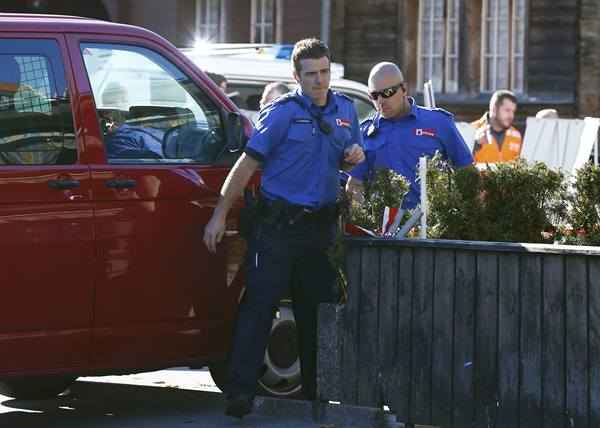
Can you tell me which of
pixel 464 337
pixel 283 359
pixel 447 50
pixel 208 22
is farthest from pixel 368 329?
pixel 208 22

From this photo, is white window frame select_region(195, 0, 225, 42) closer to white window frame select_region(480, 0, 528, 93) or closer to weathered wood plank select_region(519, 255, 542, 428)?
white window frame select_region(480, 0, 528, 93)

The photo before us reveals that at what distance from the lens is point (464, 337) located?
7207 millimetres

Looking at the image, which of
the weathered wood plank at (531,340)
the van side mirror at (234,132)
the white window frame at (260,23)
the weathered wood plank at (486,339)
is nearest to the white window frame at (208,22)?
the white window frame at (260,23)

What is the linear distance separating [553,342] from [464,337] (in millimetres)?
433

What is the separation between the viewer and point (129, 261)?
7586 mm

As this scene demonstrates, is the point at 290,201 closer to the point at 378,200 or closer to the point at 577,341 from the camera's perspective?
the point at 378,200

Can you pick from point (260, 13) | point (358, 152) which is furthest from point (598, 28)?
point (358, 152)

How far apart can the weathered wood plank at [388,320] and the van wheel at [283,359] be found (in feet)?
3.73

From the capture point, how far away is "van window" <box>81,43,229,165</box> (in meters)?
7.71

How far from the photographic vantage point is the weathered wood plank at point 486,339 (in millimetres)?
7113

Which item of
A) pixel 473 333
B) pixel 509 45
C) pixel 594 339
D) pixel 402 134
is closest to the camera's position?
pixel 594 339

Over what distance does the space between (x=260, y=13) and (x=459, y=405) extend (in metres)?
19.5

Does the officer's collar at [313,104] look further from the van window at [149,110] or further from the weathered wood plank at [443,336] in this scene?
the weathered wood plank at [443,336]

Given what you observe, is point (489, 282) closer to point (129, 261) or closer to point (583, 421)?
point (583, 421)
